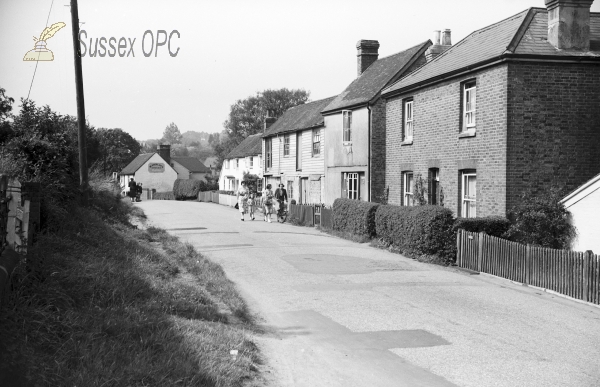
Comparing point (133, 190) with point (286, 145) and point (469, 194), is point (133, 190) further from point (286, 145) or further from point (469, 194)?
point (469, 194)

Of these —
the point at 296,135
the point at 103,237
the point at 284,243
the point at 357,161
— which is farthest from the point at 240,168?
the point at 103,237

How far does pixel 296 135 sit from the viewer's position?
40.6 m

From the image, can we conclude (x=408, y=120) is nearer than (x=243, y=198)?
Yes

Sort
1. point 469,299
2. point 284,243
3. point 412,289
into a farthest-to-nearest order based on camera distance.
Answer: point 284,243 < point 412,289 < point 469,299

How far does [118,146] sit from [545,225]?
10576cm

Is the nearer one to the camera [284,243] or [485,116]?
[485,116]

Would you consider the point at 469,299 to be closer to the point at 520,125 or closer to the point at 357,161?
the point at 520,125

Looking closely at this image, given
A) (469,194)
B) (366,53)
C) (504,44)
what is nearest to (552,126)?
(504,44)

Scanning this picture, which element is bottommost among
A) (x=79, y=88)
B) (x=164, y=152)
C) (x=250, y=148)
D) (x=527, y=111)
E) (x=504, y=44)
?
(x=527, y=111)

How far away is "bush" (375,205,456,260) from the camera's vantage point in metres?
16.7

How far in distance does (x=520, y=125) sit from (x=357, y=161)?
1237 centimetres

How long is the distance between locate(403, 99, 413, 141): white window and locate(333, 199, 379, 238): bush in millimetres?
3343

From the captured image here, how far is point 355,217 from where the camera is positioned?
22.8 meters

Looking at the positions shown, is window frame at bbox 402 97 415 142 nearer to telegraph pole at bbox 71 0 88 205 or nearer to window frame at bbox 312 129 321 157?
telegraph pole at bbox 71 0 88 205
